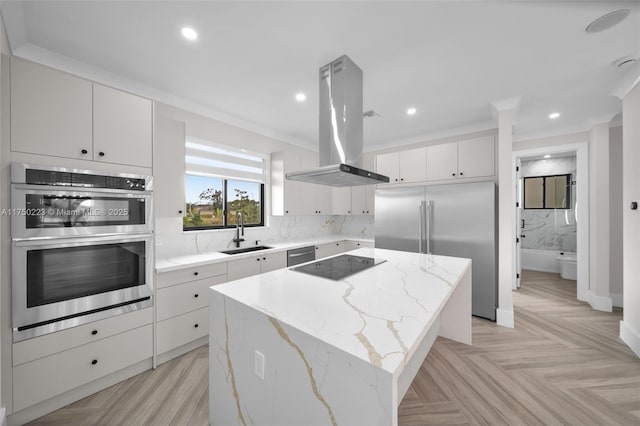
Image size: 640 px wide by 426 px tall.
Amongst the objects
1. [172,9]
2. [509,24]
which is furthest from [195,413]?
[509,24]

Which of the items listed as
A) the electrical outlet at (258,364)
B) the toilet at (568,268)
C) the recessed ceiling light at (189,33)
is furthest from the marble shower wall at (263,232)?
the toilet at (568,268)

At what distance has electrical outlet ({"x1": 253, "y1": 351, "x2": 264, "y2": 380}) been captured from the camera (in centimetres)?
111

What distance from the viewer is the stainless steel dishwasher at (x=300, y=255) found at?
11.1 feet

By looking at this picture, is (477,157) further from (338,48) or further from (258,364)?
(258,364)

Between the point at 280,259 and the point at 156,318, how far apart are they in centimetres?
147

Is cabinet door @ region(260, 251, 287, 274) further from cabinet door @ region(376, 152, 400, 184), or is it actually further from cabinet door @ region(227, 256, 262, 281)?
cabinet door @ region(376, 152, 400, 184)

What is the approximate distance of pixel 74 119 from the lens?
1681 mm

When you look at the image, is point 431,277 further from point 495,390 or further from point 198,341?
point 198,341

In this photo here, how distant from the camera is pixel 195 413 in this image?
1.63 metres

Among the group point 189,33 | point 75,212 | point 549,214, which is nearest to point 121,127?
point 75,212

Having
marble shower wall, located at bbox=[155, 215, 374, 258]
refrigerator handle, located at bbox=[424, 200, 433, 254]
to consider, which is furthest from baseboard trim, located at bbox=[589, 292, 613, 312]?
marble shower wall, located at bbox=[155, 215, 374, 258]

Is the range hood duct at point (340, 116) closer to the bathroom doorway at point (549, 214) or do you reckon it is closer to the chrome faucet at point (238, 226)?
the chrome faucet at point (238, 226)

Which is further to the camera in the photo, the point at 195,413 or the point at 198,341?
the point at 198,341

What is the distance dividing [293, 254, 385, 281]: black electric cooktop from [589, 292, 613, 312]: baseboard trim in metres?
3.43
